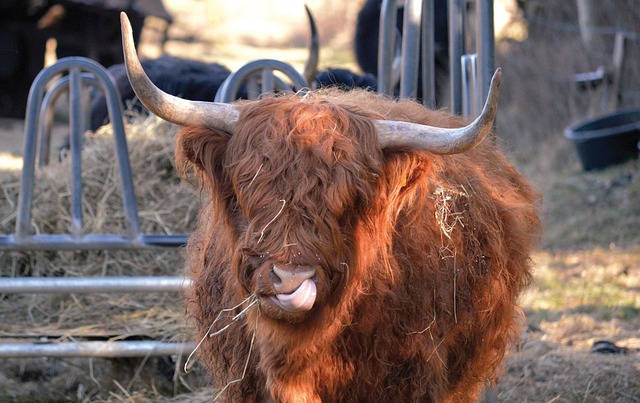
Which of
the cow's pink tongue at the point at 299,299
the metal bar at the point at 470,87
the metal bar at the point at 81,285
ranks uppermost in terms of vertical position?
the metal bar at the point at 470,87

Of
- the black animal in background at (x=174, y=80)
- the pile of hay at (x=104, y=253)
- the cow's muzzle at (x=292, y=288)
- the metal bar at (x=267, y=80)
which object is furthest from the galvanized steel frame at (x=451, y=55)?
the black animal in background at (x=174, y=80)

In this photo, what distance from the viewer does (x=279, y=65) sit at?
4.99 m

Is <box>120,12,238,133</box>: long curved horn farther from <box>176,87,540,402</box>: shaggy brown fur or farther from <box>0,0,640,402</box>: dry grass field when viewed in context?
<box>0,0,640,402</box>: dry grass field

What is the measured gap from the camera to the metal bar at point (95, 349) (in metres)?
4.57

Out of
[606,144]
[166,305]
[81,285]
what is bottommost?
[606,144]

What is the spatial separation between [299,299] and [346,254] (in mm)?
345

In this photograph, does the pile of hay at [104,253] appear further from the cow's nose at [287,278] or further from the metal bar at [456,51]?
the cow's nose at [287,278]

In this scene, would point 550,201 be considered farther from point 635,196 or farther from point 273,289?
point 273,289

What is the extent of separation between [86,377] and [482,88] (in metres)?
2.74

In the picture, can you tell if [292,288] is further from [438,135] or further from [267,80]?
[267,80]

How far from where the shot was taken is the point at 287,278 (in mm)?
2758

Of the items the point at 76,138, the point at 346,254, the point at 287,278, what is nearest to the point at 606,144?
the point at 76,138

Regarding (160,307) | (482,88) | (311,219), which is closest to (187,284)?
(160,307)

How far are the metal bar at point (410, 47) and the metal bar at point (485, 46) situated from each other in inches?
12.8
